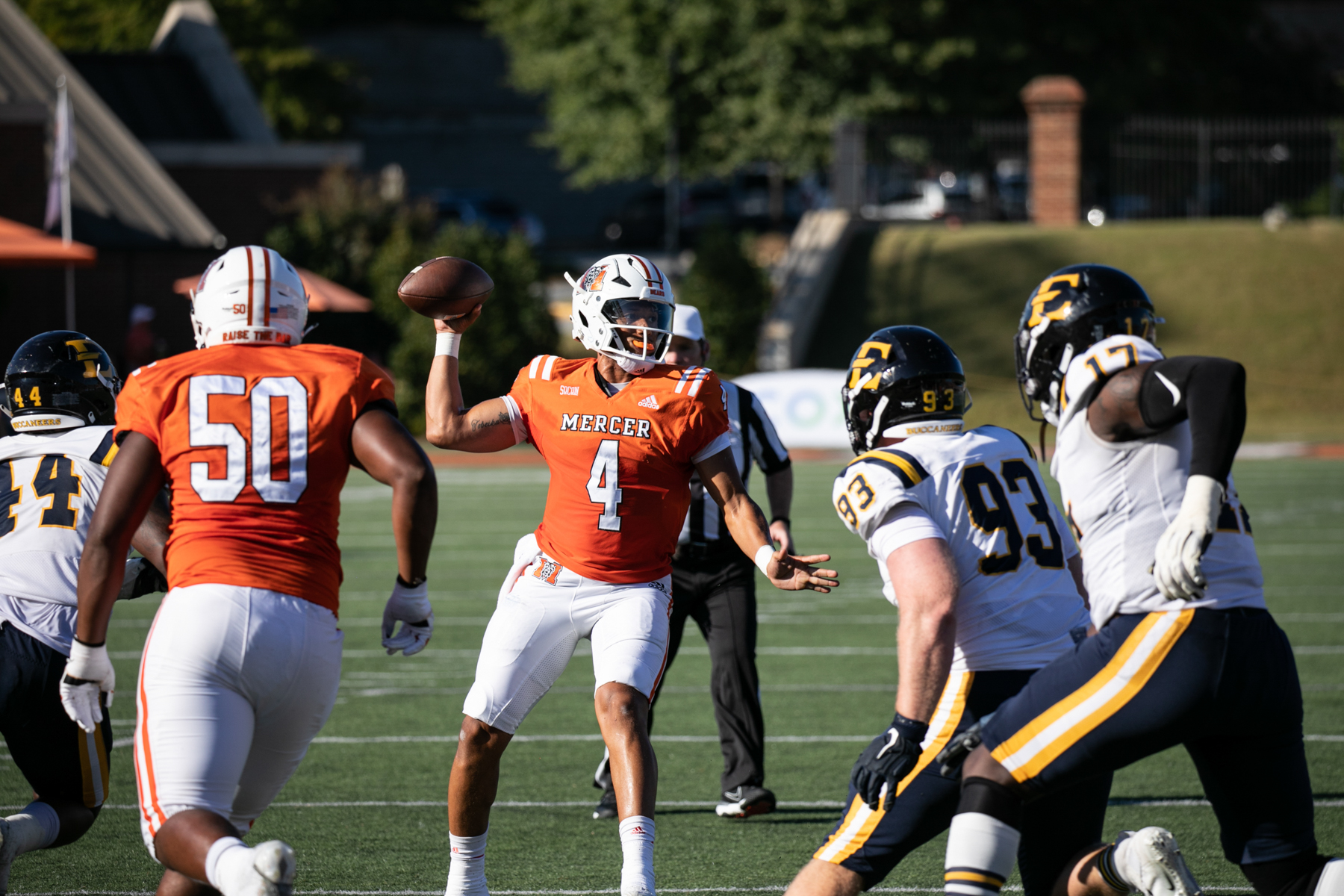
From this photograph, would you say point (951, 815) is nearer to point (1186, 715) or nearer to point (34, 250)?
point (1186, 715)

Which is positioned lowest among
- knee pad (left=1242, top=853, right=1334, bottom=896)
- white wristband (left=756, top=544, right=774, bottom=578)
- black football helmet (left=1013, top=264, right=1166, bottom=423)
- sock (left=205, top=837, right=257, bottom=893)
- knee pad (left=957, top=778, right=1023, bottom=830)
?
knee pad (left=1242, top=853, right=1334, bottom=896)

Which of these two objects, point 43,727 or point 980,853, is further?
point 43,727

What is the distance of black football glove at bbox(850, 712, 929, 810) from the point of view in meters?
3.70

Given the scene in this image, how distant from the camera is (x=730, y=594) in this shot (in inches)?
261

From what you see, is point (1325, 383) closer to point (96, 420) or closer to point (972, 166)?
point (972, 166)

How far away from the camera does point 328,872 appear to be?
17.8ft

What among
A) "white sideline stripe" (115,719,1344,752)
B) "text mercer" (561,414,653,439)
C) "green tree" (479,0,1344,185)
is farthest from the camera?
"green tree" (479,0,1344,185)

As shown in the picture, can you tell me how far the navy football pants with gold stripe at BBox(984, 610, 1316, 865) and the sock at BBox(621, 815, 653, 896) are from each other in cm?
140

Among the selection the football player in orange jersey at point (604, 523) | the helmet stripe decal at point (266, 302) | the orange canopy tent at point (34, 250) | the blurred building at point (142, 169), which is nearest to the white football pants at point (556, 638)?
the football player in orange jersey at point (604, 523)

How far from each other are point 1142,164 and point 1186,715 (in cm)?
2784

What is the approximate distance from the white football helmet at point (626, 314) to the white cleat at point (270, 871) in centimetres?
217

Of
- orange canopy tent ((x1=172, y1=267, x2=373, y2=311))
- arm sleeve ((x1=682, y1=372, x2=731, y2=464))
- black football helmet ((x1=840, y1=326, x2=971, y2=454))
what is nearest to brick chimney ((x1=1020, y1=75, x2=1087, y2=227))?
orange canopy tent ((x1=172, y1=267, x2=373, y2=311))

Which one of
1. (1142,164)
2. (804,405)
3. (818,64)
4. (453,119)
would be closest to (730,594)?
(804,405)

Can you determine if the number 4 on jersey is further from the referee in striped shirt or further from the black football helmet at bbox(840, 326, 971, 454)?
the referee in striped shirt
